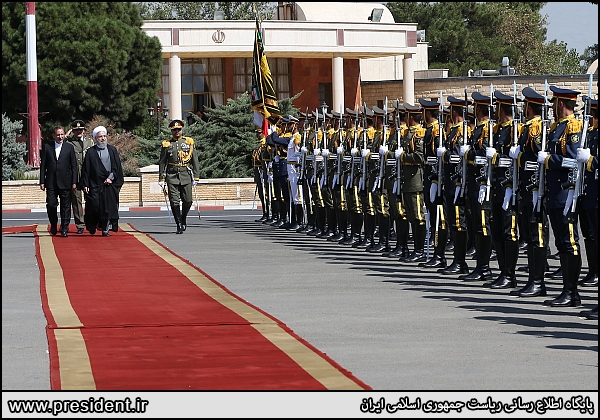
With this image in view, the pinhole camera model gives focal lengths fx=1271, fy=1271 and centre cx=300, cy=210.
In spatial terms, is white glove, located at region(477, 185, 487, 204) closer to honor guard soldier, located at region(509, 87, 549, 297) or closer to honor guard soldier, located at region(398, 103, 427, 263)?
honor guard soldier, located at region(509, 87, 549, 297)

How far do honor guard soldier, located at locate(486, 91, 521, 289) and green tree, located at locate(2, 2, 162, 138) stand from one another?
1936 centimetres

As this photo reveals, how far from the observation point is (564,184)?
11.5 m

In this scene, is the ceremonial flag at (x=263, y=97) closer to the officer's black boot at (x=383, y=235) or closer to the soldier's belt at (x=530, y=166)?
the officer's black boot at (x=383, y=235)

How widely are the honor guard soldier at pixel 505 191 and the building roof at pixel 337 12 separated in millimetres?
42673

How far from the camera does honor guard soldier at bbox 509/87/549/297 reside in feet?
40.2

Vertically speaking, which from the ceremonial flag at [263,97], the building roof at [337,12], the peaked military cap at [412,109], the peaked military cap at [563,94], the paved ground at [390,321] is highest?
the building roof at [337,12]

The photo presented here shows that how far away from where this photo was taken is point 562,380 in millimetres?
8000

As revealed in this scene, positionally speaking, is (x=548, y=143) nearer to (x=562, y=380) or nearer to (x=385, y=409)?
(x=562, y=380)

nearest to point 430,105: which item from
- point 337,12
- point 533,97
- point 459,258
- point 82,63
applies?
point 459,258

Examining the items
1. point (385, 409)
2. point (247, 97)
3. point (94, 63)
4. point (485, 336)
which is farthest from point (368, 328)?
point (247, 97)

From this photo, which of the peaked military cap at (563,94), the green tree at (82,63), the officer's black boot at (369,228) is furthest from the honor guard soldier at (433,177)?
the green tree at (82,63)

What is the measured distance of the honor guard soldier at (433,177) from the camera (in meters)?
15.3

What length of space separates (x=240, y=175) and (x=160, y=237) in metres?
17.1

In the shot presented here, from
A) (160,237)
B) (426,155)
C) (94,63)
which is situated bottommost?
(160,237)
